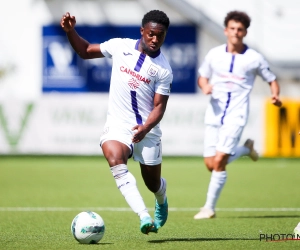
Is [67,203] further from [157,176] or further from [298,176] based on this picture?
[298,176]

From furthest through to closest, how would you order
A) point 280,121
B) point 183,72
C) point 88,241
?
point 183,72
point 280,121
point 88,241

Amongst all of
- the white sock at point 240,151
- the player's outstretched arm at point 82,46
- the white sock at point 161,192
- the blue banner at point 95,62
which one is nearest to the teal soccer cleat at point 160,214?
the white sock at point 161,192

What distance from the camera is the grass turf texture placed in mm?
7426

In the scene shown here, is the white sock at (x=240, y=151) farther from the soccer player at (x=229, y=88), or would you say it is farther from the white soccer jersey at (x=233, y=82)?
Result: the white soccer jersey at (x=233, y=82)

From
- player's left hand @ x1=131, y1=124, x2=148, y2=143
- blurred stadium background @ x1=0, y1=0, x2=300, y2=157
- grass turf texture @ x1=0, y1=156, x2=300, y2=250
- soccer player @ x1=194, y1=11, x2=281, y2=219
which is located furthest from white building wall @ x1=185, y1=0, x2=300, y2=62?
player's left hand @ x1=131, y1=124, x2=148, y2=143

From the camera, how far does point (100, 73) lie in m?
29.4

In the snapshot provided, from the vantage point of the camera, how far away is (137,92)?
7.54 m

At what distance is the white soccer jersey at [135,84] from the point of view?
752cm

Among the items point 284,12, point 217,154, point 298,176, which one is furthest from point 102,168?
point 284,12

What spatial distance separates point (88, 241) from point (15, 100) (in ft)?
44.3

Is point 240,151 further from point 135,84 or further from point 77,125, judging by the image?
point 77,125

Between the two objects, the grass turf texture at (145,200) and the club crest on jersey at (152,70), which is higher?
the club crest on jersey at (152,70)

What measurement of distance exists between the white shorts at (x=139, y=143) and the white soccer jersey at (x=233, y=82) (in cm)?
248

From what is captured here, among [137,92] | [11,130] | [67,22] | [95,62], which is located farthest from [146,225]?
[95,62]
